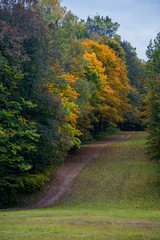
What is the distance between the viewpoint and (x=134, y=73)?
6303cm

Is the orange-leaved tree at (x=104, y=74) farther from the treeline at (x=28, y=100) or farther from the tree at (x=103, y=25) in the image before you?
the tree at (x=103, y=25)

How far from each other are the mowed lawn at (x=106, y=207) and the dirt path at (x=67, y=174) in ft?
2.29

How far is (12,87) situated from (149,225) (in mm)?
12171

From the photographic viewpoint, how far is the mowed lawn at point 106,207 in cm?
824

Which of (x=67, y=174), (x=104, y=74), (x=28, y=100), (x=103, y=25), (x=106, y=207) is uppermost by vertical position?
(x=103, y=25)

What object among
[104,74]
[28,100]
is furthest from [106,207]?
[104,74]

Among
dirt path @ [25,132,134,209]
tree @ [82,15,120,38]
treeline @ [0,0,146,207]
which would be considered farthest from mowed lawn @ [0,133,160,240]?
tree @ [82,15,120,38]

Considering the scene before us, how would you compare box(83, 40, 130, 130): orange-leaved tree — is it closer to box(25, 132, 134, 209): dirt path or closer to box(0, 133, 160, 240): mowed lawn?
box(25, 132, 134, 209): dirt path

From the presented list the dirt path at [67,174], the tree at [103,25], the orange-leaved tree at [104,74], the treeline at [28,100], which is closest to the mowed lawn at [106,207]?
the dirt path at [67,174]

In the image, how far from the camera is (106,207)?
17.8 meters

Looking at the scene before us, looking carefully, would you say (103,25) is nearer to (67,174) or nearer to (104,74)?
(104,74)

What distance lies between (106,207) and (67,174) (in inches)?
322

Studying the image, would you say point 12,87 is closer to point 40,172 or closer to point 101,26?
point 40,172

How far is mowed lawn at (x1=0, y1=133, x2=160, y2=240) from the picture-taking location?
8242mm
